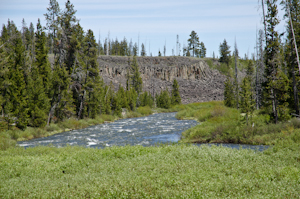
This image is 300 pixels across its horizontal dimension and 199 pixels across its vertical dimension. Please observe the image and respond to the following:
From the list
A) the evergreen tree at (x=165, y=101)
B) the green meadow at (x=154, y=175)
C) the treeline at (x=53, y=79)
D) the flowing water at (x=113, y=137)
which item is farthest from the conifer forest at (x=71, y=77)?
the evergreen tree at (x=165, y=101)

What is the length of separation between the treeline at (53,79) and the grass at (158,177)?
14.3 meters

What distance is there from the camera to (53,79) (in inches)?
1168

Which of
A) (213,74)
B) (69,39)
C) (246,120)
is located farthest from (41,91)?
(213,74)

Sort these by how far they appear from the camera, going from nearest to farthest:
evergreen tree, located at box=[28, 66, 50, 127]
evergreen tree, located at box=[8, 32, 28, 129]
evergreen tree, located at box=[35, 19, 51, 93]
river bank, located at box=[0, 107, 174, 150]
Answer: river bank, located at box=[0, 107, 174, 150], evergreen tree, located at box=[8, 32, 28, 129], evergreen tree, located at box=[28, 66, 50, 127], evergreen tree, located at box=[35, 19, 51, 93]

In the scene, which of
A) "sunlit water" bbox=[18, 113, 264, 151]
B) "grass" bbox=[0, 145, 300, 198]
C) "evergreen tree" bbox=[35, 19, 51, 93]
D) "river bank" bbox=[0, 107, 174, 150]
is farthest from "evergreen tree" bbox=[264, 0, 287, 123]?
"evergreen tree" bbox=[35, 19, 51, 93]

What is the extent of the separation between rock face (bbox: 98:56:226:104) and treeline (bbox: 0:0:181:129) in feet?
143

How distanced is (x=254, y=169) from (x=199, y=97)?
83051 millimetres

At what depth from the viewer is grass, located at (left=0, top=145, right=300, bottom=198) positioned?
6.42 metres

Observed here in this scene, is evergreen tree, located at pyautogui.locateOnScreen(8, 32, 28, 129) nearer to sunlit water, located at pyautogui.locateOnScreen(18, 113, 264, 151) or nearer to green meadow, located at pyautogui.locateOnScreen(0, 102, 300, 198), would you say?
sunlit water, located at pyautogui.locateOnScreen(18, 113, 264, 151)

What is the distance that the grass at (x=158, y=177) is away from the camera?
642cm

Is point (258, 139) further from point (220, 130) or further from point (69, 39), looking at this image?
point (69, 39)

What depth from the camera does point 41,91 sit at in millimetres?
27656

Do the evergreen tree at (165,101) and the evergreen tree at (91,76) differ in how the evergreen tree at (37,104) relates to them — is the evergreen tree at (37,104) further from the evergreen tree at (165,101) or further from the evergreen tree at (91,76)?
the evergreen tree at (165,101)

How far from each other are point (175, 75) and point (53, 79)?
2934 inches
